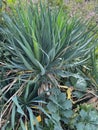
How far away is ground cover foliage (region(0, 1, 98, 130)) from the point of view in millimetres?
2922

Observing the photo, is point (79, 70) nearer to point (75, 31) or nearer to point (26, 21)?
point (75, 31)

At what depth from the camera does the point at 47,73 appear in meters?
3.05

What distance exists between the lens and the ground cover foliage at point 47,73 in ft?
9.59

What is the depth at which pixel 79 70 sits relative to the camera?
323 cm

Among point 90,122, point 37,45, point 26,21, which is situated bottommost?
point 90,122

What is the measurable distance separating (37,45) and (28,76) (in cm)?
31

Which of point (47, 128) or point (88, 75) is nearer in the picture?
point (47, 128)

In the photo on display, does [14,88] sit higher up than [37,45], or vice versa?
[37,45]

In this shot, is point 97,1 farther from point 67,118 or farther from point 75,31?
point 67,118

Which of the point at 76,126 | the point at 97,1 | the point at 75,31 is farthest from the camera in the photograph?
the point at 97,1

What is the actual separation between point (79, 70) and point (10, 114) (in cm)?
80

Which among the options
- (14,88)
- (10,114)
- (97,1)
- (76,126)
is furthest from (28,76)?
(97,1)

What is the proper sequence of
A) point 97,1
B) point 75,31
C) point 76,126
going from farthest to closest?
point 97,1
point 75,31
point 76,126

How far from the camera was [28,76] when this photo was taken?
9.93 feet
